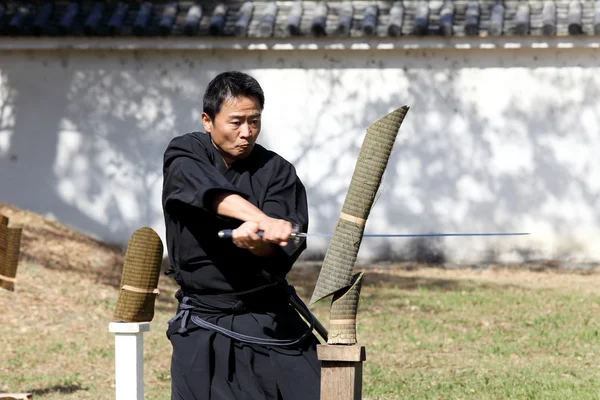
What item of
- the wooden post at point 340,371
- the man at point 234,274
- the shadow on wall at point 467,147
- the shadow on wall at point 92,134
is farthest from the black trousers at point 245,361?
the shadow on wall at point 92,134

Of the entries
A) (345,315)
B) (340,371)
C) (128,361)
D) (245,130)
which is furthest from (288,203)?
(128,361)

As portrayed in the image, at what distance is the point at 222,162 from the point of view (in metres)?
3.94

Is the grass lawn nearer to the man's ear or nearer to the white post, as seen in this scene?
the white post

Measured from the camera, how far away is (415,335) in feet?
31.5

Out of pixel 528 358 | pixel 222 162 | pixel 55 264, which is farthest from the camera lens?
pixel 55 264

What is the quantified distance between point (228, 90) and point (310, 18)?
33.8ft

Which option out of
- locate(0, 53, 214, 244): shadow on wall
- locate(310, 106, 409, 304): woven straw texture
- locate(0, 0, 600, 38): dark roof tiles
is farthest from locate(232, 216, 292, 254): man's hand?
locate(0, 53, 214, 244): shadow on wall

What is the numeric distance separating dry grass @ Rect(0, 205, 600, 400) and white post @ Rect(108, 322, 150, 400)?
9.45 ft

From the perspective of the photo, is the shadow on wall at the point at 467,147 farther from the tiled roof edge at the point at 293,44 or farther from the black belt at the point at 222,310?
the black belt at the point at 222,310

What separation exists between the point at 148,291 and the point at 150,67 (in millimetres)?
10183

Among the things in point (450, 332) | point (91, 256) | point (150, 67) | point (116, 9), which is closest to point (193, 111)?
point (150, 67)

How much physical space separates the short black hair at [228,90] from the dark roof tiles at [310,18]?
32.4 ft

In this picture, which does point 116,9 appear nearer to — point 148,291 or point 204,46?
point 204,46

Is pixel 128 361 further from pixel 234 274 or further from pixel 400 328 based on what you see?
pixel 400 328
